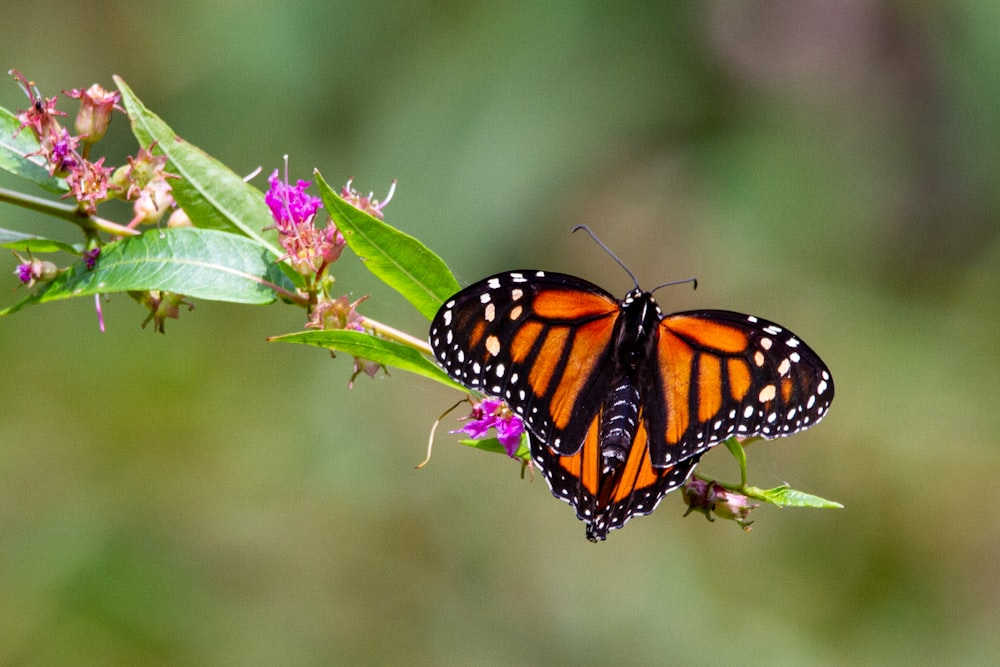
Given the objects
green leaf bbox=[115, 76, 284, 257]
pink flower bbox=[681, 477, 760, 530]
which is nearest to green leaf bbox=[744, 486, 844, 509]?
pink flower bbox=[681, 477, 760, 530]

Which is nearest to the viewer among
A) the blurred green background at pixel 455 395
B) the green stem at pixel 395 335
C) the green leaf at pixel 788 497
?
the green leaf at pixel 788 497

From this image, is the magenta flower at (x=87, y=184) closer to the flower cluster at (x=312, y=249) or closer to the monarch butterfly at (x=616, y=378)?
the flower cluster at (x=312, y=249)

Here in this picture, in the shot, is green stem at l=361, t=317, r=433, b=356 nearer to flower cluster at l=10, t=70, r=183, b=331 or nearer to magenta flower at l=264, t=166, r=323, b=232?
magenta flower at l=264, t=166, r=323, b=232

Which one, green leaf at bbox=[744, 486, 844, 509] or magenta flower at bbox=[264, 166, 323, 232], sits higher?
magenta flower at bbox=[264, 166, 323, 232]

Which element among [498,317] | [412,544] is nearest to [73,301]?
[412,544]

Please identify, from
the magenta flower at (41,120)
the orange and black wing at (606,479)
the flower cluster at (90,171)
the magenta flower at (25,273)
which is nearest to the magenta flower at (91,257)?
the flower cluster at (90,171)

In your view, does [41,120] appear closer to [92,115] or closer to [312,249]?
[92,115]
